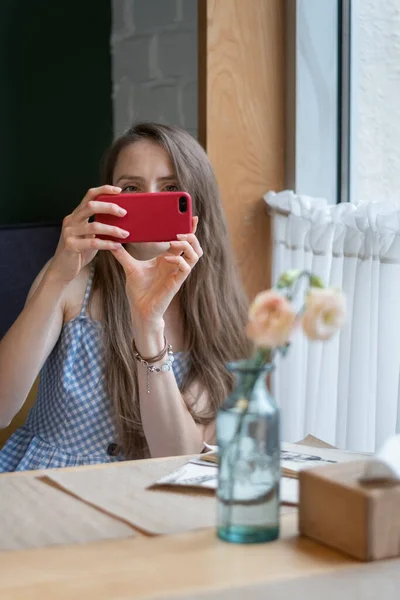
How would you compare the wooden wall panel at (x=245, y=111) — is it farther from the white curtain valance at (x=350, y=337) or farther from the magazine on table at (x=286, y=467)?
the magazine on table at (x=286, y=467)

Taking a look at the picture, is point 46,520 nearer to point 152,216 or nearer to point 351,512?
point 351,512

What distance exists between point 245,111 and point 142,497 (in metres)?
1.17

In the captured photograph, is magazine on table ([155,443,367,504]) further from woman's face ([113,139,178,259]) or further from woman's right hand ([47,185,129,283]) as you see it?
woman's face ([113,139,178,259])

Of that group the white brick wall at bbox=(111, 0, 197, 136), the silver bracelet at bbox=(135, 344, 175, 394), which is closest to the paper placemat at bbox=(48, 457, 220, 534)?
the silver bracelet at bbox=(135, 344, 175, 394)

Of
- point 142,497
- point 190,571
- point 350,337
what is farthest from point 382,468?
point 350,337

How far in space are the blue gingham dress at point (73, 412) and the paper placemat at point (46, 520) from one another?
57cm

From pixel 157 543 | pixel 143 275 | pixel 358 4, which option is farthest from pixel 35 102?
pixel 157 543

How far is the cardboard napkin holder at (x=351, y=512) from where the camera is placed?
794 millimetres

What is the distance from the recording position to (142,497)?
101 centimetres

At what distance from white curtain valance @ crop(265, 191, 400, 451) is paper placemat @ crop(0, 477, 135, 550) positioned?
73cm

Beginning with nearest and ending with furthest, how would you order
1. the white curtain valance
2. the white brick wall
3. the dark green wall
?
the white curtain valance
the white brick wall
the dark green wall

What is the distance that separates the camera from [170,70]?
2434 millimetres

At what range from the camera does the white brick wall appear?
7.89 ft

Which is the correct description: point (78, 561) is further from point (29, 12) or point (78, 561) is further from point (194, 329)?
point (29, 12)
